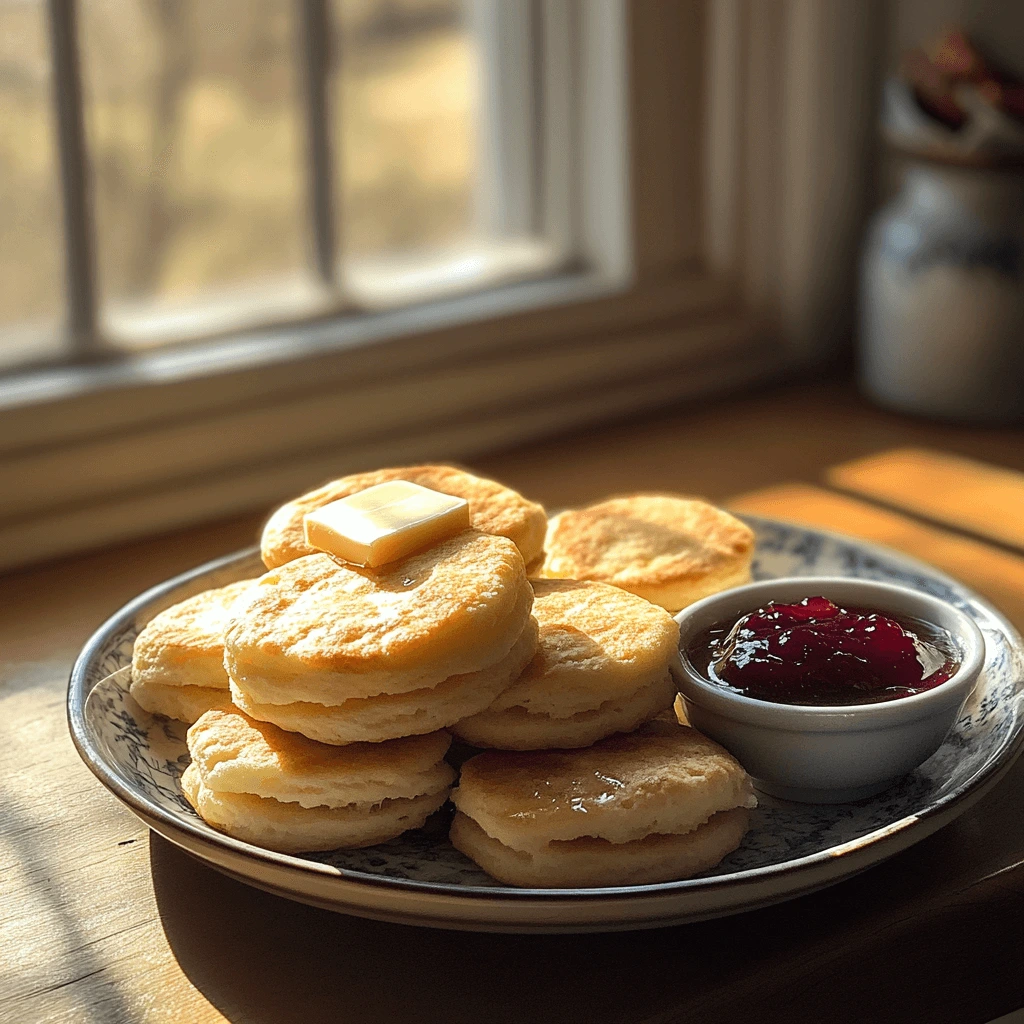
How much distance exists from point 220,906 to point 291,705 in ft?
0.52

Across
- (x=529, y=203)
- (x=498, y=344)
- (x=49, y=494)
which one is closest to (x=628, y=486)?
(x=498, y=344)

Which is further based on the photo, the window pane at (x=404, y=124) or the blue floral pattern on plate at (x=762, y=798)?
the window pane at (x=404, y=124)

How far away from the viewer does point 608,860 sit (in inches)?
33.1

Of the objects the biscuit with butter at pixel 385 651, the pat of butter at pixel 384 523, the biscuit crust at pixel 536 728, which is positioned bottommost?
the biscuit crust at pixel 536 728

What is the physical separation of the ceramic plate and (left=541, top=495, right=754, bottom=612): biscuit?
206 millimetres

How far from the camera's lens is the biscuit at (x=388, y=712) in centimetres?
87

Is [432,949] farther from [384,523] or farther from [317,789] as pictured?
[384,523]

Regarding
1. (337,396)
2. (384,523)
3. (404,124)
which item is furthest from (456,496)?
(404,124)

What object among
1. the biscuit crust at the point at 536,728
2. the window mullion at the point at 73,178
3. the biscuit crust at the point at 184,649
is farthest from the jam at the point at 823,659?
the window mullion at the point at 73,178

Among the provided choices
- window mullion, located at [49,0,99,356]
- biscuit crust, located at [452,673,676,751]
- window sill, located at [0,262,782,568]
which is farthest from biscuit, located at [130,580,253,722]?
window mullion, located at [49,0,99,356]

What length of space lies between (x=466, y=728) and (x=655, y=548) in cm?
35

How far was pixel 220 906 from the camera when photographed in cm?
93

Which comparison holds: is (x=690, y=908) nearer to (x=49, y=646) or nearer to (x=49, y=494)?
(x=49, y=646)

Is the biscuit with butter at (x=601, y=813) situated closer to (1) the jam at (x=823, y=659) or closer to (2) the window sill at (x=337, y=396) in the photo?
(1) the jam at (x=823, y=659)
